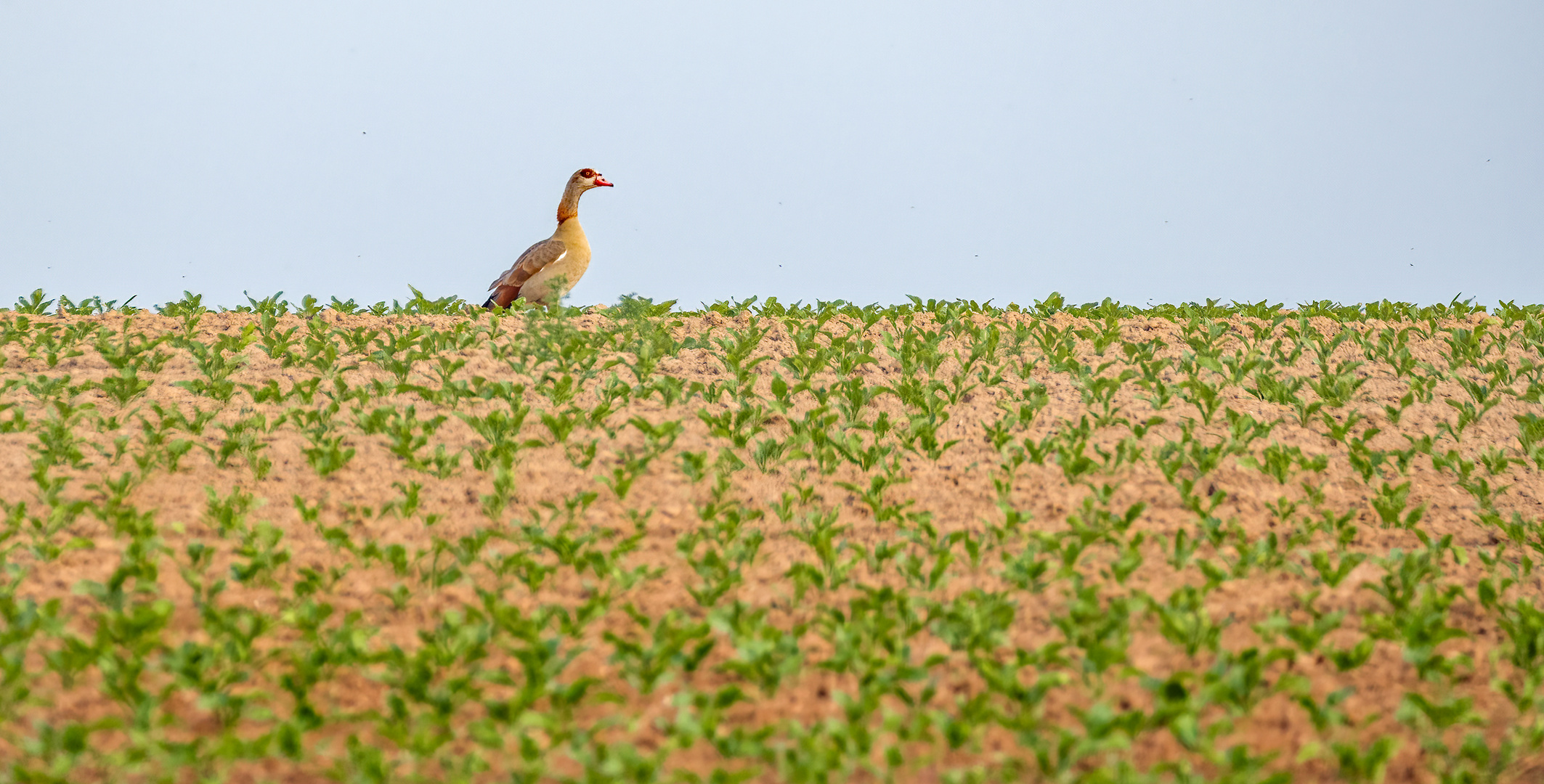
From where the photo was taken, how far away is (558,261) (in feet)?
40.5

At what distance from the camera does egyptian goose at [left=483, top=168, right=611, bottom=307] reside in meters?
Answer: 12.3

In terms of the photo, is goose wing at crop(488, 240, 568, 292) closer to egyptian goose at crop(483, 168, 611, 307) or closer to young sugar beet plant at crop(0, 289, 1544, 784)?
egyptian goose at crop(483, 168, 611, 307)

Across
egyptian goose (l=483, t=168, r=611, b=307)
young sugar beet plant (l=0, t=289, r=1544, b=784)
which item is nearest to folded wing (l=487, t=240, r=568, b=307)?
egyptian goose (l=483, t=168, r=611, b=307)

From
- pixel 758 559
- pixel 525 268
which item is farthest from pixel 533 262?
pixel 758 559

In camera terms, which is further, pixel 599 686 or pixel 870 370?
pixel 870 370

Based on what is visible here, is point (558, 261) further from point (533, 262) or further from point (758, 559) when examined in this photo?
point (758, 559)

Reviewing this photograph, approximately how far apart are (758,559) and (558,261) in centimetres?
705

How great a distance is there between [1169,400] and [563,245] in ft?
21.9

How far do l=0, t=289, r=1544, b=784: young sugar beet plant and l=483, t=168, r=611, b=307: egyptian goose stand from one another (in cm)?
191

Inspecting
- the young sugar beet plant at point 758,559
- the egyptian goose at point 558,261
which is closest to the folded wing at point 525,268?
the egyptian goose at point 558,261

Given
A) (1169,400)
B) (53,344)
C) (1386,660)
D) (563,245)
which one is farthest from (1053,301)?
(53,344)

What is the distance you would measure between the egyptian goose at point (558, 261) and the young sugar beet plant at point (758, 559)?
1.91 meters

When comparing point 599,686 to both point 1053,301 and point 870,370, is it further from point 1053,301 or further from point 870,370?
point 1053,301

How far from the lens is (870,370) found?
9.48 metres
